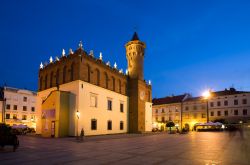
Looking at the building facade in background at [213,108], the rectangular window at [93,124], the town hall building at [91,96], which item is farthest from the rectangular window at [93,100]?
the building facade in background at [213,108]

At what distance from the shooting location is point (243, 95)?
61.9 metres

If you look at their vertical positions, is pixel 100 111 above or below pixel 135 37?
below

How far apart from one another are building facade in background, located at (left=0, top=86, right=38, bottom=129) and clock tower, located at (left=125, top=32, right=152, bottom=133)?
2711 cm

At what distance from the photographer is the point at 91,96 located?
37688mm

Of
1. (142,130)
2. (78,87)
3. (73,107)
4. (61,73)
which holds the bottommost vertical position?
(142,130)

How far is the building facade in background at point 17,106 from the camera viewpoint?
5739 centimetres

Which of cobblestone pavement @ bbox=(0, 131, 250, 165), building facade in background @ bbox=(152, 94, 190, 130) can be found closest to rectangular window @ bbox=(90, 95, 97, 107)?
cobblestone pavement @ bbox=(0, 131, 250, 165)

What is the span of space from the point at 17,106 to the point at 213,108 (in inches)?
2028

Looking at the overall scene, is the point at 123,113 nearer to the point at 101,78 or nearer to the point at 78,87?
the point at 101,78

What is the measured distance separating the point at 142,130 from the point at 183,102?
28263 millimetres

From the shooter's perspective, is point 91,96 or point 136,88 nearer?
point 91,96

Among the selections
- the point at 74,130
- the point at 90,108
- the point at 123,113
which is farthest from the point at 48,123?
the point at 123,113

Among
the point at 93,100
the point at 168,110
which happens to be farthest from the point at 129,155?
the point at 168,110

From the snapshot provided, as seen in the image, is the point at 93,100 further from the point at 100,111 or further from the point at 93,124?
the point at 93,124
